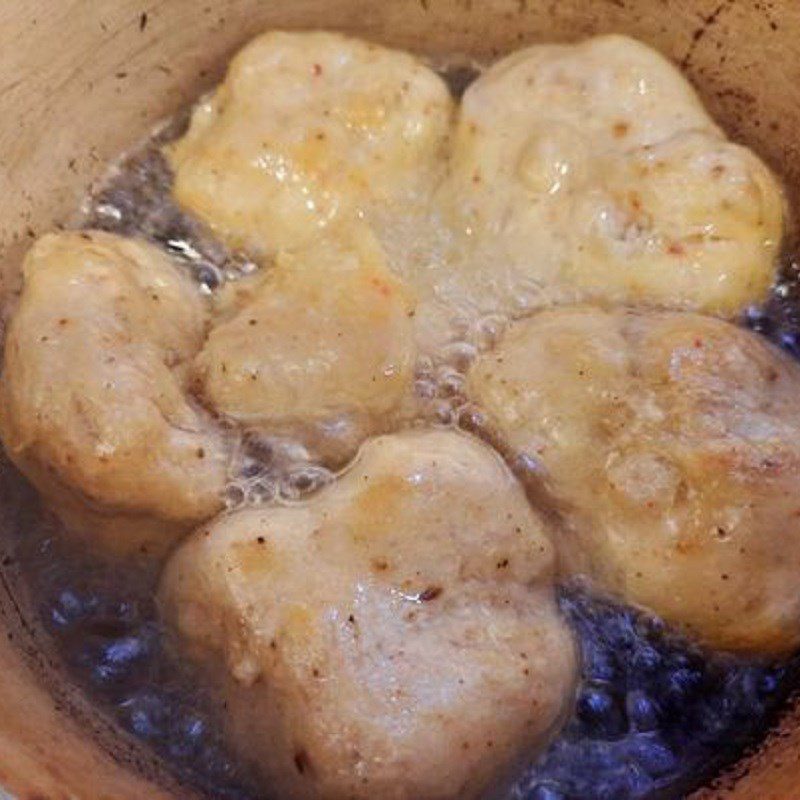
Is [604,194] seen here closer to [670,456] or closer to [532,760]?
[670,456]

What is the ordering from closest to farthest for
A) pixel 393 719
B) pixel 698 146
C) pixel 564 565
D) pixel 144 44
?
1. pixel 393 719
2. pixel 564 565
3. pixel 698 146
4. pixel 144 44

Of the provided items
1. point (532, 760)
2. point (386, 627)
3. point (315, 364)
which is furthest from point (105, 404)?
point (532, 760)

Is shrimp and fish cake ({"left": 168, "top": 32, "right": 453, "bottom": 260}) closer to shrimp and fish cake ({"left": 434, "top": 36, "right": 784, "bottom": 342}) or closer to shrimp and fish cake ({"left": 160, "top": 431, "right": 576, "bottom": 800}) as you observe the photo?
shrimp and fish cake ({"left": 434, "top": 36, "right": 784, "bottom": 342})

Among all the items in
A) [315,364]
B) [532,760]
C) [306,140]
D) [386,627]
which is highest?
[306,140]

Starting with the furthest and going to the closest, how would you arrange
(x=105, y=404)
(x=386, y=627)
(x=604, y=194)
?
(x=604, y=194)
(x=105, y=404)
(x=386, y=627)

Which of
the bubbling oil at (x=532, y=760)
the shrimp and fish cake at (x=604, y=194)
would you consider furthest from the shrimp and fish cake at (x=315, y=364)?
the shrimp and fish cake at (x=604, y=194)

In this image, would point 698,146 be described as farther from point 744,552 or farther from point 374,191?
point 744,552

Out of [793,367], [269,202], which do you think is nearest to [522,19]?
[269,202]

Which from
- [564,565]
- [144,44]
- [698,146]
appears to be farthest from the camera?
[144,44]
